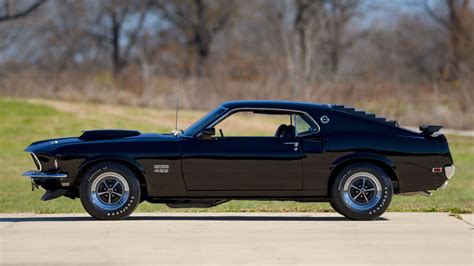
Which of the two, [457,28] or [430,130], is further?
[457,28]

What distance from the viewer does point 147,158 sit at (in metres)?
11.4

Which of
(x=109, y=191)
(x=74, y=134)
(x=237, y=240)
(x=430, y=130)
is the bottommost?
(x=237, y=240)

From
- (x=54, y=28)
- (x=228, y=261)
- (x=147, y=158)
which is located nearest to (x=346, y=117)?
(x=147, y=158)

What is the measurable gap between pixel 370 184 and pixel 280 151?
3.51 feet

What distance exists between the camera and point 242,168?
1146 centimetres

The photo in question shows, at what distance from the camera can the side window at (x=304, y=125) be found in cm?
1165

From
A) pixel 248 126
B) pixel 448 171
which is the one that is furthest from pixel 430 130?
pixel 248 126

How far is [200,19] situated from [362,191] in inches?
2344

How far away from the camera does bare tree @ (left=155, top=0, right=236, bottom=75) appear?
227 feet

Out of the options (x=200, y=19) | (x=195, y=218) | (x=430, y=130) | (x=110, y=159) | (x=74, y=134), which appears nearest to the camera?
(x=110, y=159)

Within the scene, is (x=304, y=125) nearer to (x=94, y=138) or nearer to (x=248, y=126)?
(x=94, y=138)

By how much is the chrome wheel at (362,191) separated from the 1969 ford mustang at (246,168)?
0.01 m

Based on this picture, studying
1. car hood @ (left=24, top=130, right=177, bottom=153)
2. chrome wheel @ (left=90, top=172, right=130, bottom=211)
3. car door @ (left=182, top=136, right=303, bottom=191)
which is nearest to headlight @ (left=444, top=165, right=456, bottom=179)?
car door @ (left=182, top=136, right=303, bottom=191)

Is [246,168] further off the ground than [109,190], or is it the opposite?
[246,168]
